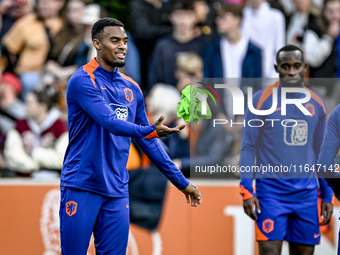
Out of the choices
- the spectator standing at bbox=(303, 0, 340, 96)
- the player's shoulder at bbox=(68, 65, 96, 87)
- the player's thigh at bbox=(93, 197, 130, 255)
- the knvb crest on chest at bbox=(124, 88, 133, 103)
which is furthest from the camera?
the spectator standing at bbox=(303, 0, 340, 96)

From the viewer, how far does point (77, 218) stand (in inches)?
127

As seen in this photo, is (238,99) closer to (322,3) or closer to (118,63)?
(118,63)

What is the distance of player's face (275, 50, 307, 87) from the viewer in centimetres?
442

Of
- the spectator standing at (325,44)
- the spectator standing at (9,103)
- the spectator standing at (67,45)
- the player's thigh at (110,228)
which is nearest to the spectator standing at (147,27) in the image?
the spectator standing at (67,45)

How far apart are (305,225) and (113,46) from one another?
251 cm

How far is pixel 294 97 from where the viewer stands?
4.44 m

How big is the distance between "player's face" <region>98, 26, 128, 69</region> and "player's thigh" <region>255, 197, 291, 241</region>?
6.71 ft

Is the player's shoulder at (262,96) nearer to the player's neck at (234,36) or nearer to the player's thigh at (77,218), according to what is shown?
the player's neck at (234,36)

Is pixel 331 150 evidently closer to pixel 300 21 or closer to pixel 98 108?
pixel 98 108

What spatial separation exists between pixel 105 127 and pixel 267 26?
3.89 meters

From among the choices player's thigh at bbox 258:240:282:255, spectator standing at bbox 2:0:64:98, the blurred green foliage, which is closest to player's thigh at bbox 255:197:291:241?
player's thigh at bbox 258:240:282:255

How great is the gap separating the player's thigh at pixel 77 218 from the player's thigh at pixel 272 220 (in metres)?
1.78

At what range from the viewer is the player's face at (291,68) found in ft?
14.5

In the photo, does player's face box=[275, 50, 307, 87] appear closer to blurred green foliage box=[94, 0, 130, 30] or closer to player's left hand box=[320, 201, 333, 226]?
player's left hand box=[320, 201, 333, 226]
